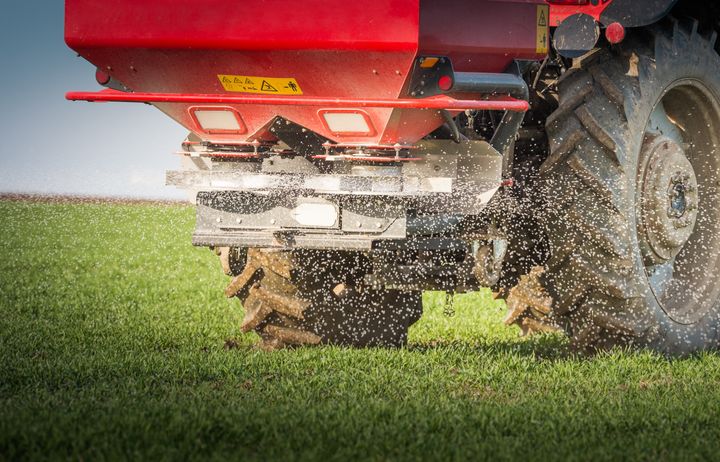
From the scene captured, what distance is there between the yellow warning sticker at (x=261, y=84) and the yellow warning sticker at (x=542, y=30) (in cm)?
110

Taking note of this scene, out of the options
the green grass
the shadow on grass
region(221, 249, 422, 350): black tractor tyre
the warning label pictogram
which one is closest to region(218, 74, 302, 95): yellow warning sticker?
→ the warning label pictogram

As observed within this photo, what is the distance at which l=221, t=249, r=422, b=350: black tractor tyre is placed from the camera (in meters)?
5.89

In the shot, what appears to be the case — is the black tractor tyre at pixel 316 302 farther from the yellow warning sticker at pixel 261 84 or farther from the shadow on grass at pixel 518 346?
the yellow warning sticker at pixel 261 84

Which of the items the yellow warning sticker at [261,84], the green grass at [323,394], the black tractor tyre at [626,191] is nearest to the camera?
the green grass at [323,394]

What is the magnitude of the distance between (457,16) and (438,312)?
4.38 meters

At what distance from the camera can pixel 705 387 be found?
524 cm

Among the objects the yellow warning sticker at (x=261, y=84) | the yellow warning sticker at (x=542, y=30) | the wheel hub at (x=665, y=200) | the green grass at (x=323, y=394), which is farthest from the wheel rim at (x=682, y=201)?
the yellow warning sticker at (x=261, y=84)

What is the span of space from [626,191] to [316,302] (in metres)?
1.71

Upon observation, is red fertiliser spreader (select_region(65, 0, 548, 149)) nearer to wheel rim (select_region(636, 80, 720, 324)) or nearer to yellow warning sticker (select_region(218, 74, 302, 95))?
yellow warning sticker (select_region(218, 74, 302, 95))

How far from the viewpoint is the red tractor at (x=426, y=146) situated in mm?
4812

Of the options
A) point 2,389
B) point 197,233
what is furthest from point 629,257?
point 2,389

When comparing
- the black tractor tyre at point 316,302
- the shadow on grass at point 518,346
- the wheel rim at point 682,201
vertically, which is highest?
the wheel rim at point 682,201

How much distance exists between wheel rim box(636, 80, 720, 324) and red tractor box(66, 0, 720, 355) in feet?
0.05

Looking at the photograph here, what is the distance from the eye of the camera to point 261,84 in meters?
4.94
